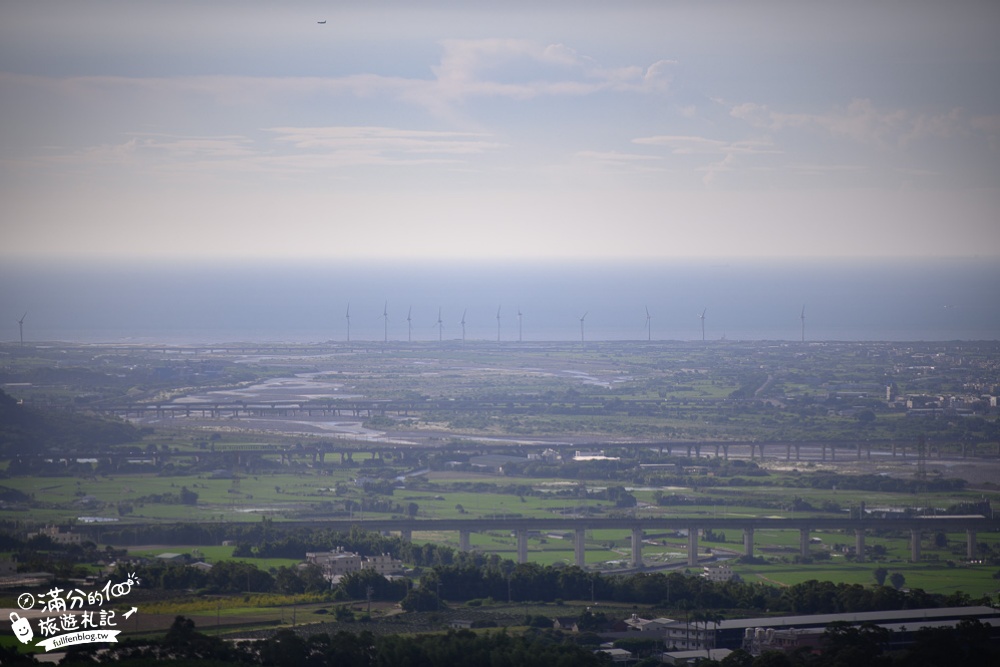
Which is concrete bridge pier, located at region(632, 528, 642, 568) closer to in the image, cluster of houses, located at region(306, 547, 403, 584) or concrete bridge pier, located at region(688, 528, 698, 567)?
concrete bridge pier, located at region(688, 528, 698, 567)

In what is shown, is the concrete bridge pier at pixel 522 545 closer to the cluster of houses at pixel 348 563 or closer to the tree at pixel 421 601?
the cluster of houses at pixel 348 563

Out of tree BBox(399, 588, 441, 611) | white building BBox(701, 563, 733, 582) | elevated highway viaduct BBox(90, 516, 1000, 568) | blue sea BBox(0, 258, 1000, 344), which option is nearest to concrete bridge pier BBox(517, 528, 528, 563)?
elevated highway viaduct BBox(90, 516, 1000, 568)

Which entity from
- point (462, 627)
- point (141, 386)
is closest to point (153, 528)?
point (462, 627)

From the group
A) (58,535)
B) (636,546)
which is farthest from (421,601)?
(58,535)

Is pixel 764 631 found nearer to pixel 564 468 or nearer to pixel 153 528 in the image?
pixel 153 528
